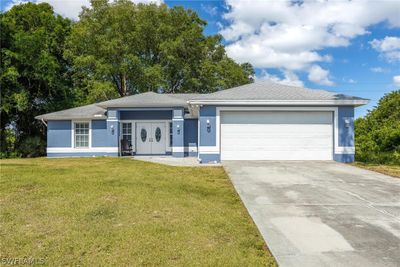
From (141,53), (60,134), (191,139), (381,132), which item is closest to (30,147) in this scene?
(60,134)

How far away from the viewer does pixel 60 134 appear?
62.0 ft

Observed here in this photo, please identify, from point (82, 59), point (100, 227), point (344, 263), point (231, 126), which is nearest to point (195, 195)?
point (100, 227)

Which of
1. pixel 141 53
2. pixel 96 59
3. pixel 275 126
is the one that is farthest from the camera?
pixel 141 53

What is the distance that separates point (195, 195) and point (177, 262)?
3.56m

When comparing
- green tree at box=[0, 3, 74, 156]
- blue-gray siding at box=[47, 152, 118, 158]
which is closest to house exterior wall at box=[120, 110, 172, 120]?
blue-gray siding at box=[47, 152, 118, 158]

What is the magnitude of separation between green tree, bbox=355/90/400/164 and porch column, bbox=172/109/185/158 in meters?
9.46

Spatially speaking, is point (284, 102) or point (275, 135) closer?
point (284, 102)

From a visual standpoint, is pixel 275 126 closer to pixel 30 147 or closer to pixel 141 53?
pixel 30 147

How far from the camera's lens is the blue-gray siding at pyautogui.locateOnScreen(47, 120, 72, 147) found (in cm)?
1884

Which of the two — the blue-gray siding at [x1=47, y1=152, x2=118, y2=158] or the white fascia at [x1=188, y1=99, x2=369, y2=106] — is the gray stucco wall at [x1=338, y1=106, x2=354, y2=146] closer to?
the white fascia at [x1=188, y1=99, x2=369, y2=106]

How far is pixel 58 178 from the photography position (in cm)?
931

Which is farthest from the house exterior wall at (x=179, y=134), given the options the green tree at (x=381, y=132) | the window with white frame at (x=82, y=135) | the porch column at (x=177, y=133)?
the green tree at (x=381, y=132)

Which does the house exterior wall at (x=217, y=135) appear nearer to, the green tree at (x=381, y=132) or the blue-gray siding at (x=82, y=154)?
the green tree at (x=381, y=132)

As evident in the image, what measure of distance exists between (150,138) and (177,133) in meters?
2.21
